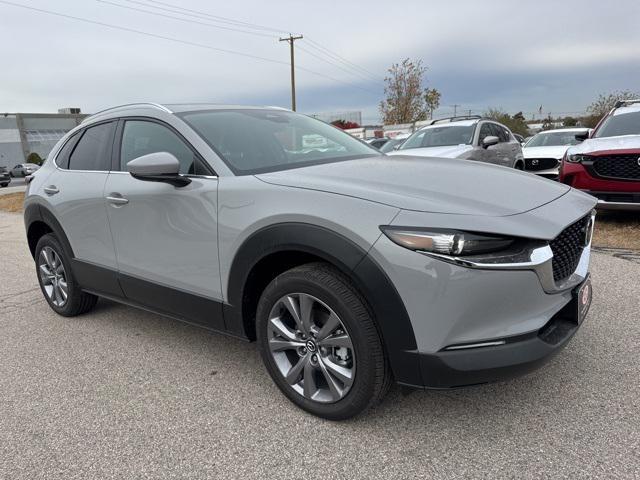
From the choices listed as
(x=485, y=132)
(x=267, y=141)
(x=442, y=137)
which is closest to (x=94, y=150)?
(x=267, y=141)

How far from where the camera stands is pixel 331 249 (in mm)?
2176

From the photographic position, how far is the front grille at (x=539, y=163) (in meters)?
10.1

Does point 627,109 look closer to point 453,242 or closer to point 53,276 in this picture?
point 453,242

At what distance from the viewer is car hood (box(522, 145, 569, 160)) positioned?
32.9 ft

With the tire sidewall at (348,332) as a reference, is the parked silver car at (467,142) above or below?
above

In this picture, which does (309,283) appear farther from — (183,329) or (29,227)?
(29,227)

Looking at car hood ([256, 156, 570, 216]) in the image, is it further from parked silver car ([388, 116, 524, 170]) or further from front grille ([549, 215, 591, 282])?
parked silver car ([388, 116, 524, 170])

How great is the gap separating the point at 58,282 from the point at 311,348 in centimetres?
286

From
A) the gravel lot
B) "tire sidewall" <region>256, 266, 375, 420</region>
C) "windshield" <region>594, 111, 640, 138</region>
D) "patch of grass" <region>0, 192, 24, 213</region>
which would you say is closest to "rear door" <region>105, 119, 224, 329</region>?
"tire sidewall" <region>256, 266, 375, 420</region>

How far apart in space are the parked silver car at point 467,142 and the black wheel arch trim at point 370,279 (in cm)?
531

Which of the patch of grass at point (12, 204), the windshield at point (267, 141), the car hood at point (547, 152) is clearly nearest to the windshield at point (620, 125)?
the car hood at point (547, 152)

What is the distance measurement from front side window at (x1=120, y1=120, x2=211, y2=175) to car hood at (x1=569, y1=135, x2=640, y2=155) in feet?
17.4

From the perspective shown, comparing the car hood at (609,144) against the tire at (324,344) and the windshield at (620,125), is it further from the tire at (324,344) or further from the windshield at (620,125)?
the tire at (324,344)

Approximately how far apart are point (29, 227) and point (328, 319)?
342cm
